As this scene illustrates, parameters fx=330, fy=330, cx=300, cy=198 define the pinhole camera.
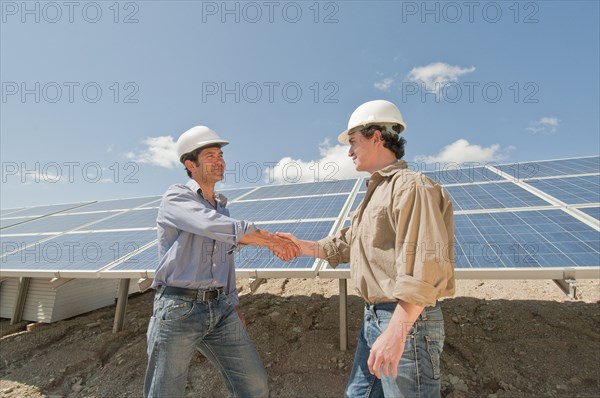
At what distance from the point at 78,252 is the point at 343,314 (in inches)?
215

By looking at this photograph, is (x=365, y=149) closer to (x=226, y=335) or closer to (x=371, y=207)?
(x=371, y=207)

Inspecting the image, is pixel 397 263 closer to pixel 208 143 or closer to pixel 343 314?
pixel 208 143

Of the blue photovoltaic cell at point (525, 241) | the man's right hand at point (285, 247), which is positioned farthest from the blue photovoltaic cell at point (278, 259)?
the blue photovoltaic cell at point (525, 241)

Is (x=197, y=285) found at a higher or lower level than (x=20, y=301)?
higher

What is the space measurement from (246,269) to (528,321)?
5819 mm

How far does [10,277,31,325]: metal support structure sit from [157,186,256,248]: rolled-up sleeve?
8.27 metres

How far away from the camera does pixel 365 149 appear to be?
2695mm

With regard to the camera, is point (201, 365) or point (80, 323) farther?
point (80, 323)

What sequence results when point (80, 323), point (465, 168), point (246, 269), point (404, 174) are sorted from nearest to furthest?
point (404, 174) < point (246, 269) < point (80, 323) < point (465, 168)

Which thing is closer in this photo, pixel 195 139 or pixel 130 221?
pixel 195 139

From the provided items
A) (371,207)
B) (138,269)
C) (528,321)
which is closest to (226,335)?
(371,207)

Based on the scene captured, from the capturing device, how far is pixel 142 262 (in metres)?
5.41

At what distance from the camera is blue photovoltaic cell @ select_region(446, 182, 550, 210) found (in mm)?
5781

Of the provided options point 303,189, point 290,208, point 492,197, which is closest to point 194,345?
point 290,208
